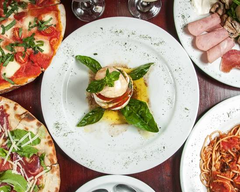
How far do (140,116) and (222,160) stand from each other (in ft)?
2.24

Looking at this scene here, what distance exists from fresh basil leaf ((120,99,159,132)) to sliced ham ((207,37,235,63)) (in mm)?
525

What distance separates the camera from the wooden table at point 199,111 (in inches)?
100

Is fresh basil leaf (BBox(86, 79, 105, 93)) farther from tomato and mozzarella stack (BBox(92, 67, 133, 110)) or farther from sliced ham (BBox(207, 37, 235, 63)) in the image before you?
sliced ham (BBox(207, 37, 235, 63))

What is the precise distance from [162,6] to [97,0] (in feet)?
1.46

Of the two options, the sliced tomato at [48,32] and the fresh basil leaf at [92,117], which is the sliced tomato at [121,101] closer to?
the fresh basil leaf at [92,117]

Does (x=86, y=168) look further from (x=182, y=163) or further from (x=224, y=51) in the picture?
(x=224, y=51)

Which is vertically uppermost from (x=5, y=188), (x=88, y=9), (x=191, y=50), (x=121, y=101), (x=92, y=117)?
(x=88, y=9)

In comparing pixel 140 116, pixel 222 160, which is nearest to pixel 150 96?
pixel 140 116

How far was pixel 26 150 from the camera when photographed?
8.00 feet

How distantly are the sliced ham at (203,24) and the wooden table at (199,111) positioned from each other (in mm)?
141

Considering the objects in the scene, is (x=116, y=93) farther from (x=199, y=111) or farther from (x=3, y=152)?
(x=3, y=152)

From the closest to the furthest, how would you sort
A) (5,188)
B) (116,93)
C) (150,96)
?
(116,93) → (5,188) → (150,96)

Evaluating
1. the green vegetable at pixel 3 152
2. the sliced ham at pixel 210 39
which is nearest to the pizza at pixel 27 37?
the green vegetable at pixel 3 152

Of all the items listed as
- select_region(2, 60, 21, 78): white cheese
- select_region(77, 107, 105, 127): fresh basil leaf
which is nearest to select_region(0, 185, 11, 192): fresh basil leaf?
select_region(77, 107, 105, 127): fresh basil leaf
